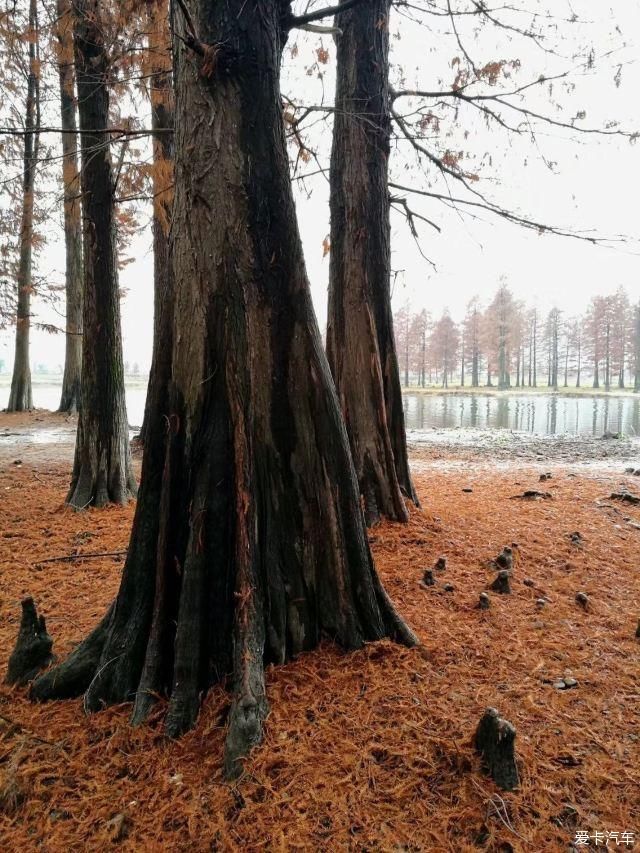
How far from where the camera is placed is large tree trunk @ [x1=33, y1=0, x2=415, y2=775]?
2139mm

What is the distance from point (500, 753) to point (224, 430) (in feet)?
5.47

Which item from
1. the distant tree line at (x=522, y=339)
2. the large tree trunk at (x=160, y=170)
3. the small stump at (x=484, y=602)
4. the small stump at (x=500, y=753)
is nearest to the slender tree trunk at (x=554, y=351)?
the distant tree line at (x=522, y=339)

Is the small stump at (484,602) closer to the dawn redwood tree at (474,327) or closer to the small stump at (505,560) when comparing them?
the small stump at (505,560)

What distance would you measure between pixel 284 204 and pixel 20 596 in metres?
3.15

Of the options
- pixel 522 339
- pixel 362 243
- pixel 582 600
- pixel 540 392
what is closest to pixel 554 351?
pixel 522 339

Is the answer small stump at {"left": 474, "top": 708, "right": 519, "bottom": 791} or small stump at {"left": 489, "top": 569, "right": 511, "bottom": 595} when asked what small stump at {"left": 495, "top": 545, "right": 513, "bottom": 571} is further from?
small stump at {"left": 474, "top": 708, "right": 519, "bottom": 791}

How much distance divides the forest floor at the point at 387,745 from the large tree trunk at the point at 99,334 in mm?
2095

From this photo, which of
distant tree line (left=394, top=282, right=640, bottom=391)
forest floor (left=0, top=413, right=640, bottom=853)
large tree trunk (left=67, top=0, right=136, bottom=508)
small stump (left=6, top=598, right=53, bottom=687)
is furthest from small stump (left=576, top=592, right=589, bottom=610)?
distant tree line (left=394, top=282, right=640, bottom=391)

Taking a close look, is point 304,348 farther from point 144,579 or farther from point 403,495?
point 403,495

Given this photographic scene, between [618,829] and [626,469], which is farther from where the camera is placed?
[626,469]

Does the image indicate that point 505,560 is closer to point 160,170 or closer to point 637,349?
point 160,170

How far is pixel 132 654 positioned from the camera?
86.8 inches

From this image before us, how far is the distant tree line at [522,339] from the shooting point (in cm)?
4878

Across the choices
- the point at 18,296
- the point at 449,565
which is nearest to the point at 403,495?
the point at 449,565
